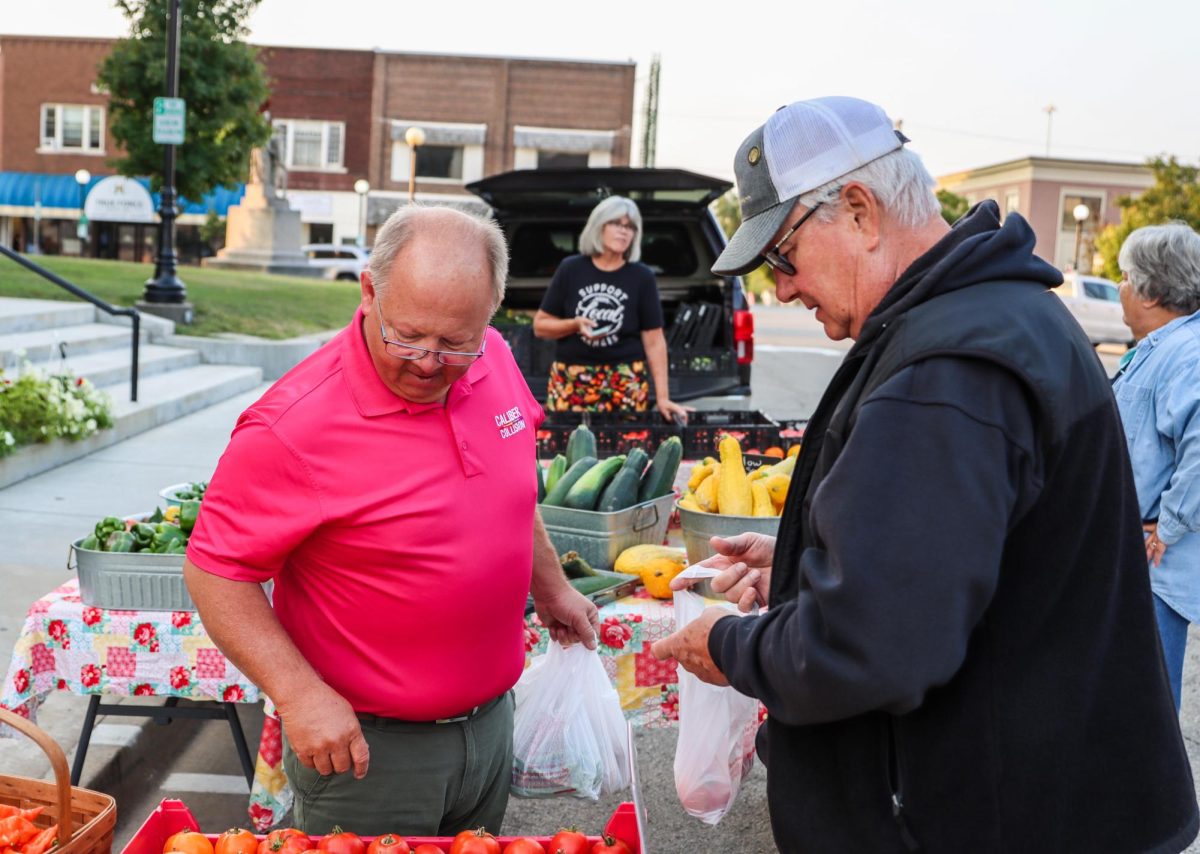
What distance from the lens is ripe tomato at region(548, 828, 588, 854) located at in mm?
2193

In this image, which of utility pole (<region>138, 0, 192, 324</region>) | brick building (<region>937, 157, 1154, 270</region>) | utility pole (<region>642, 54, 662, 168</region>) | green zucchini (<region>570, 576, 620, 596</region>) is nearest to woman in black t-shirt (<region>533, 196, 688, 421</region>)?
green zucchini (<region>570, 576, 620, 596</region>)

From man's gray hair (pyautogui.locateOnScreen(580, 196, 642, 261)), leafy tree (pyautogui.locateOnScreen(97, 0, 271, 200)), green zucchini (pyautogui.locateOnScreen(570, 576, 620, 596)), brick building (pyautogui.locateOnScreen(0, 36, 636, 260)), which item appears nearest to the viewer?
green zucchini (pyautogui.locateOnScreen(570, 576, 620, 596))

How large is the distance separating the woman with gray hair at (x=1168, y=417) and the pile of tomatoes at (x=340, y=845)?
97.9 inches

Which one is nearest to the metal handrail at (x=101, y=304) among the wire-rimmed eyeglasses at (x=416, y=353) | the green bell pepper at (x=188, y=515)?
the green bell pepper at (x=188, y=515)

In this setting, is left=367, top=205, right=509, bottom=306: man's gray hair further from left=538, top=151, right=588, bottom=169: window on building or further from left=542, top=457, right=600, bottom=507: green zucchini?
left=538, top=151, right=588, bottom=169: window on building

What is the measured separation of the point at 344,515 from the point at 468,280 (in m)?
0.46

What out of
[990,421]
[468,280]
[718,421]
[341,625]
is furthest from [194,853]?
[718,421]

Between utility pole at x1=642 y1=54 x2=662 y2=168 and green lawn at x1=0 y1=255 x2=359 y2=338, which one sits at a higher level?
utility pole at x1=642 y1=54 x2=662 y2=168

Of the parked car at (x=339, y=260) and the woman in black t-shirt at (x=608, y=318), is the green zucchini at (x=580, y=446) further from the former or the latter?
the parked car at (x=339, y=260)

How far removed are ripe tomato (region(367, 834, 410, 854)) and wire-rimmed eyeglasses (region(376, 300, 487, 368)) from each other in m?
0.86

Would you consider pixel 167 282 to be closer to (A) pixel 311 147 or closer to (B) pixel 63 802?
(B) pixel 63 802

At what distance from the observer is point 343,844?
6.92 feet

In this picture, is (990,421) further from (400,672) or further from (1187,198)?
(1187,198)

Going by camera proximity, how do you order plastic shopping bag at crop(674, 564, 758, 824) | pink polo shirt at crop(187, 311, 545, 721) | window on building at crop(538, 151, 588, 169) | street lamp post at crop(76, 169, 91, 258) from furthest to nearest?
window on building at crop(538, 151, 588, 169), street lamp post at crop(76, 169, 91, 258), plastic shopping bag at crop(674, 564, 758, 824), pink polo shirt at crop(187, 311, 545, 721)
